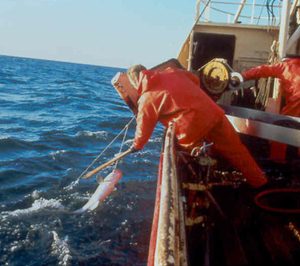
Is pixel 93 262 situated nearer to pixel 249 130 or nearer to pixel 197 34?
pixel 249 130

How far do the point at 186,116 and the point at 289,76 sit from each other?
5.88 feet

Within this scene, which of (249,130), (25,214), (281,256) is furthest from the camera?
(25,214)

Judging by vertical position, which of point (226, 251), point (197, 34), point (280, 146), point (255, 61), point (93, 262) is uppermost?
point (197, 34)

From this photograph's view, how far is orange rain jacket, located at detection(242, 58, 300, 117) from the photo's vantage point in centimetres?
486

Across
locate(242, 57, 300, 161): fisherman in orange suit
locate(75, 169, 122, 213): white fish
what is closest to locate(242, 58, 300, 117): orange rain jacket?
locate(242, 57, 300, 161): fisherman in orange suit

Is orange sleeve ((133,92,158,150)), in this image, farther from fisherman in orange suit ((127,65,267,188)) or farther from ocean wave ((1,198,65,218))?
ocean wave ((1,198,65,218))

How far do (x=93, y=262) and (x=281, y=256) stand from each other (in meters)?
2.31

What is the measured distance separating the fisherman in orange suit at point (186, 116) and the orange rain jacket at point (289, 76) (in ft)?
3.91

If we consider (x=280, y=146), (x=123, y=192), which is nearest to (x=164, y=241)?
(x=280, y=146)

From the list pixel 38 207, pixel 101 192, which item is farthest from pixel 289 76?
pixel 38 207

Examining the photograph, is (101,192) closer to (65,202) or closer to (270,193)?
(65,202)

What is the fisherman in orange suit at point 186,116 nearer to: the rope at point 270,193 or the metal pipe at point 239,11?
the rope at point 270,193

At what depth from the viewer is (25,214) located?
562cm

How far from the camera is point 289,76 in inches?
193
